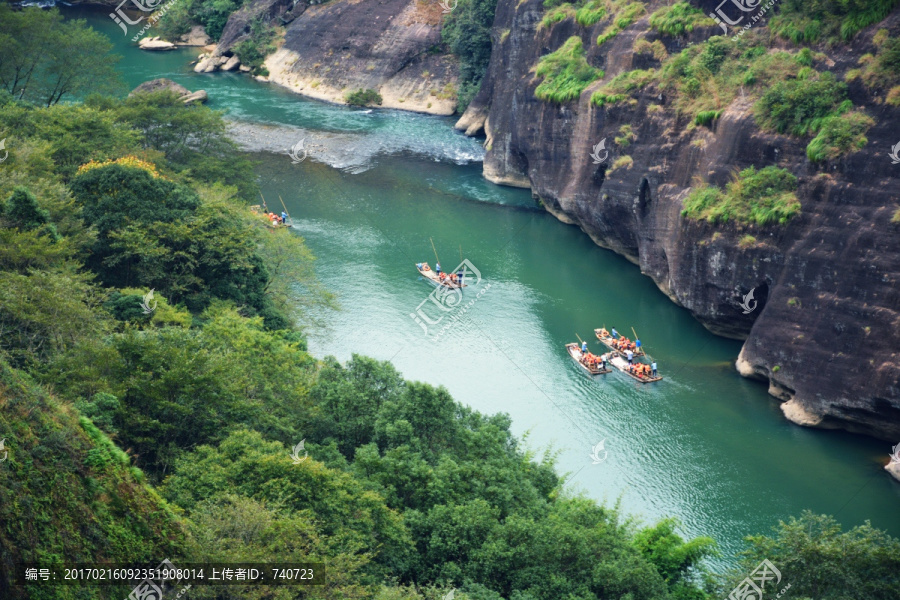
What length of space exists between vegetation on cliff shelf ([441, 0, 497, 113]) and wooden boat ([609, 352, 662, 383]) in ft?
104

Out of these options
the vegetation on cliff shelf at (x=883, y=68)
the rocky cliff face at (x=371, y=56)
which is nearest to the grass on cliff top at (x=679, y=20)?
the vegetation on cliff shelf at (x=883, y=68)

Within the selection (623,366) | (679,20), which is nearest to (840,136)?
(623,366)

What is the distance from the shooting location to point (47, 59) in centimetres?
5053

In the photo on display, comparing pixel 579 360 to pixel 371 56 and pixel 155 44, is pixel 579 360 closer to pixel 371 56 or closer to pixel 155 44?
pixel 371 56

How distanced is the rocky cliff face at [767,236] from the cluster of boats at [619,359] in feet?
9.87

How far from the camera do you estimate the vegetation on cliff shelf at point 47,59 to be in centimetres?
4897

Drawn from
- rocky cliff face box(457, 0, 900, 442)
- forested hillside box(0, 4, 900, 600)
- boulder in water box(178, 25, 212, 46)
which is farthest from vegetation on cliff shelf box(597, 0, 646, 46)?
boulder in water box(178, 25, 212, 46)

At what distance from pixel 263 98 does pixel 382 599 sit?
5880 cm

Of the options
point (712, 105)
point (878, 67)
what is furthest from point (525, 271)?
point (878, 67)

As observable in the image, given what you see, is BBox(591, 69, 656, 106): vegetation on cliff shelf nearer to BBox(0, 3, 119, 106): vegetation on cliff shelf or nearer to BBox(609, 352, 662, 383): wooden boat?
BBox(609, 352, 662, 383): wooden boat

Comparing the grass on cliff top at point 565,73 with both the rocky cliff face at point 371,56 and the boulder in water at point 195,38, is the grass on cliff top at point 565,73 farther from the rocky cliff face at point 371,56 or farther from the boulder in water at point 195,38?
the boulder in water at point 195,38

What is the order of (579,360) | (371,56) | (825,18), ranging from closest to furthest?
(825,18) → (579,360) → (371,56)

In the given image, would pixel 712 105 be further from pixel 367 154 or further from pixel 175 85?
pixel 175 85

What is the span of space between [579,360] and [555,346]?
5.78ft
